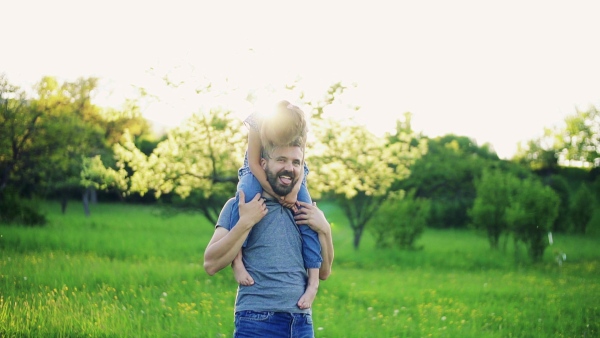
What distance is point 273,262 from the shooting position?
107 inches

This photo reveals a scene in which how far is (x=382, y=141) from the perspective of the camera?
47.7 feet

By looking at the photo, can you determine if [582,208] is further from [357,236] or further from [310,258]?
[310,258]

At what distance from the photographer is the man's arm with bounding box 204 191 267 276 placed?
8.50 feet

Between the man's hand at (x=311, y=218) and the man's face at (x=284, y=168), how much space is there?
12cm

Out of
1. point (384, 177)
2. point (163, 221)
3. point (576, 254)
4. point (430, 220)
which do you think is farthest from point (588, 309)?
point (430, 220)

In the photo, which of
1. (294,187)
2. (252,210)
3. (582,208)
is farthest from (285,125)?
(582,208)

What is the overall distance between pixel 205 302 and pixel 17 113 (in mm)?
12616

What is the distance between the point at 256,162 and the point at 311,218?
38 centimetres

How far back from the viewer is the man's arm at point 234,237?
2590 millimetres

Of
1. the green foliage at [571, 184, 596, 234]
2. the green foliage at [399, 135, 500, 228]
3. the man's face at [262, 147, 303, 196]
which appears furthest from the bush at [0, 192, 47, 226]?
the green foliage at [571, 184, 596, 234]

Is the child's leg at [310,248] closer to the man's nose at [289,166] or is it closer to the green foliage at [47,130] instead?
the man's nose at [289,166]

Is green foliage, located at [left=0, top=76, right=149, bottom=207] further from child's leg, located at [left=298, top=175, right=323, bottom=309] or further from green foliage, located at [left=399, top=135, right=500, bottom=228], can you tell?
green foliage, located at [left=399, top=135, right=500, bottom=228]

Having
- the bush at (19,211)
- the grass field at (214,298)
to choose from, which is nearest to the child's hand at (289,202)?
the grass field at (214,298)

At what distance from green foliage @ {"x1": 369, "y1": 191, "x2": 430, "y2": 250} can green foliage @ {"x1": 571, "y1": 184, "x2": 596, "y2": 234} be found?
12.3 meters
